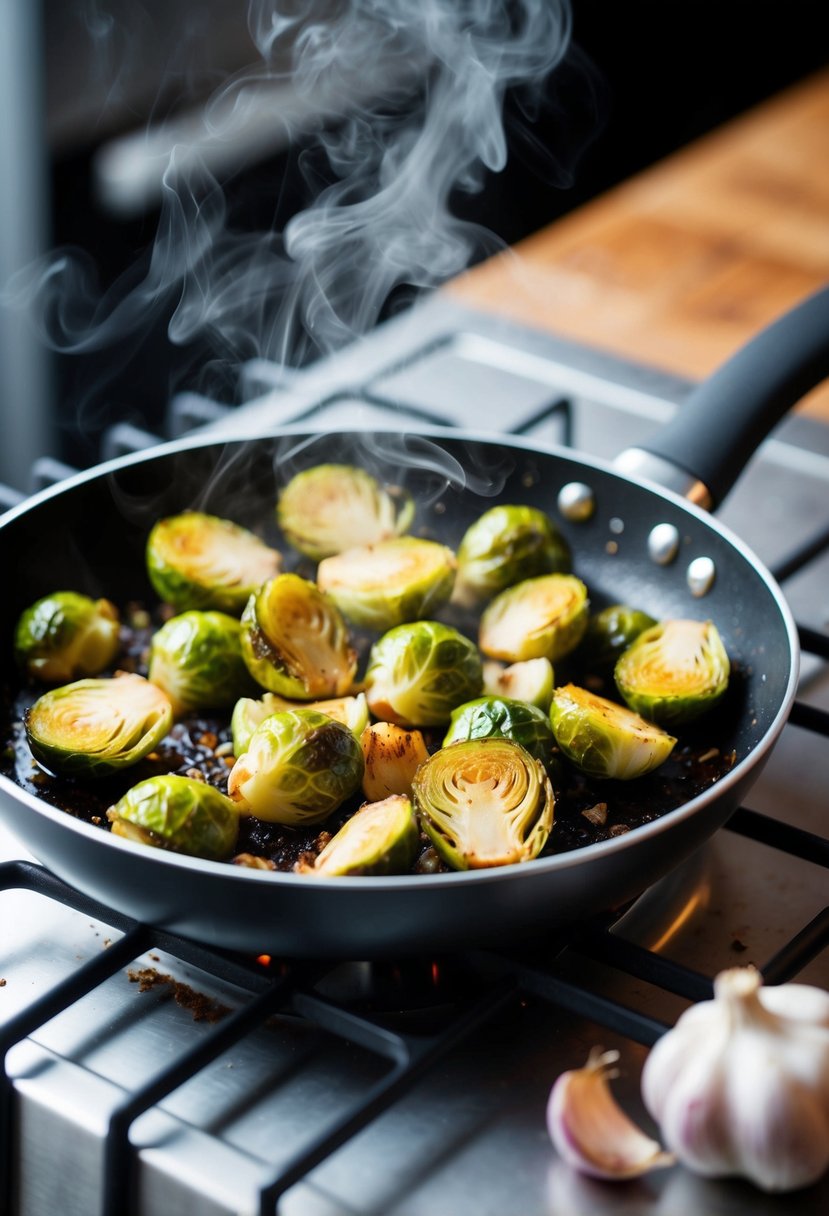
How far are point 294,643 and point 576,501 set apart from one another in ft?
1.47

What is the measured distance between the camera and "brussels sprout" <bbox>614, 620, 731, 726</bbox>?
4.42 ft

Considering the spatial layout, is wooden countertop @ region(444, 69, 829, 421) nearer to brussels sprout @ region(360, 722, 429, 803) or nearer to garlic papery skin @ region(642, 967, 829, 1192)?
brussels sprout @ region(360, 722, 429, 803)

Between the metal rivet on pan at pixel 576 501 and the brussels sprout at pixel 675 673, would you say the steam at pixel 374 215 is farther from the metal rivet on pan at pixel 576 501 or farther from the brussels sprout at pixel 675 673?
the brussels sprout at pixel 675 673

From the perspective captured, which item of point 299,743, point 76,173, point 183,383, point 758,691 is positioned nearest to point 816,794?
point 758,691

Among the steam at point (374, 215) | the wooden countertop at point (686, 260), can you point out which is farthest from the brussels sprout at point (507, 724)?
the wooden countertop at point (686, 260)

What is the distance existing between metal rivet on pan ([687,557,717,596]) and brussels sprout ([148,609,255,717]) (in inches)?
20.5

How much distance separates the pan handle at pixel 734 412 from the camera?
4.91ft

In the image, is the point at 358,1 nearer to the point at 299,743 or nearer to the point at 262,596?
the point at 262,596

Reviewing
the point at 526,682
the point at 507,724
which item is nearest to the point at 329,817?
the point at 507,724

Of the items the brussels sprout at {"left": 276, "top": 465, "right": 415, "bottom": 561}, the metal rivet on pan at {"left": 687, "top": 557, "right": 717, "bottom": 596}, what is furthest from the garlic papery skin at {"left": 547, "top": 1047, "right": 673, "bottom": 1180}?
the brussels sprout at {"left": 276, "top": 465, "right": 415, "bottom": 561}

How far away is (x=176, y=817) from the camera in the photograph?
3.63ft

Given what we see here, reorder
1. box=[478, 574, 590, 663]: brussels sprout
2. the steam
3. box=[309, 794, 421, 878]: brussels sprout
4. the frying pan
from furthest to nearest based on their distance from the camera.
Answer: the steam, box=[478, 574, 590, 663]: brussels sprout, box=[309, 794, 421, 878]: brussels sprout, the frying pan

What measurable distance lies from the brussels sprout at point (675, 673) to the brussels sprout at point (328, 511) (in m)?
0.38

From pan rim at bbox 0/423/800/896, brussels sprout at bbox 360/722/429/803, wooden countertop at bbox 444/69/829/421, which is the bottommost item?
wooden countertop at bbox 444/69/829/421
